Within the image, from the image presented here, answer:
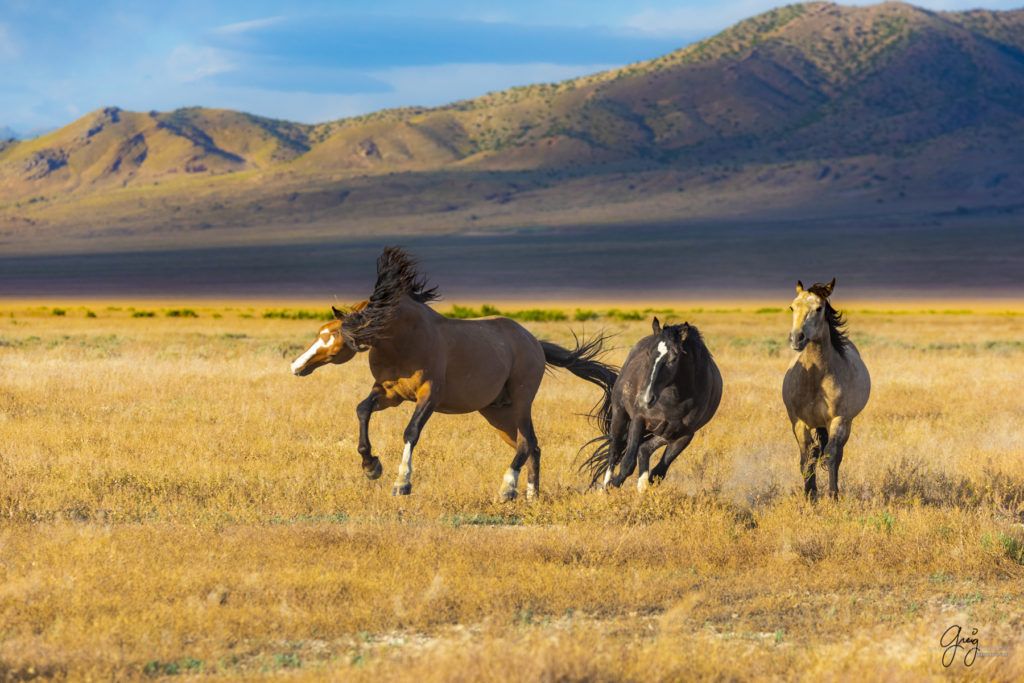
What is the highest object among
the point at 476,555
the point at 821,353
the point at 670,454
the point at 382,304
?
the point at 382,304

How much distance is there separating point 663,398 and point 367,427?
253 centimetres

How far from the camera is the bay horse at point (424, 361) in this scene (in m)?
9.16

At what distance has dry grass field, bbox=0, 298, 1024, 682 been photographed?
5.80m

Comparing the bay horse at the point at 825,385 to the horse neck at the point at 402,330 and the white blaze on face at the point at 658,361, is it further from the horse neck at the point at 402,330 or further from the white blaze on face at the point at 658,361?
the horse neck at the point at 402,330

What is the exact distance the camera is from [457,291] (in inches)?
3802

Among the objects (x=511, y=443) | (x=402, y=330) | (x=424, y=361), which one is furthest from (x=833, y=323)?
(x=402, y=330)

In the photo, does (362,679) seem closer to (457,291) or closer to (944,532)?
(944,532)

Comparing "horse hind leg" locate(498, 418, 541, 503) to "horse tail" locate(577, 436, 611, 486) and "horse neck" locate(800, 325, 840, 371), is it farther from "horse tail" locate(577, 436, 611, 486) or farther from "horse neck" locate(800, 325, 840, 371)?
"horse neck" locate(800, 325, 840, 371)

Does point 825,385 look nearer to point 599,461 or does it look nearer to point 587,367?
point 599,461

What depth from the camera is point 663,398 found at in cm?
961

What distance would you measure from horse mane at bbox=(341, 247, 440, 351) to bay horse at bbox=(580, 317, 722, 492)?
79.6 inches

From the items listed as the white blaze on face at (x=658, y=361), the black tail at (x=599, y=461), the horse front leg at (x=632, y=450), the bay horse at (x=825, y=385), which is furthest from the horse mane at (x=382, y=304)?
the bay horse at (x=825, y=385)

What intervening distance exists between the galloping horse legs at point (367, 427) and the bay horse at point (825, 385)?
11.8ft

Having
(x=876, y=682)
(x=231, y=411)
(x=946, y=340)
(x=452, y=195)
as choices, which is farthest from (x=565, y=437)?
(x=452, y=195)
